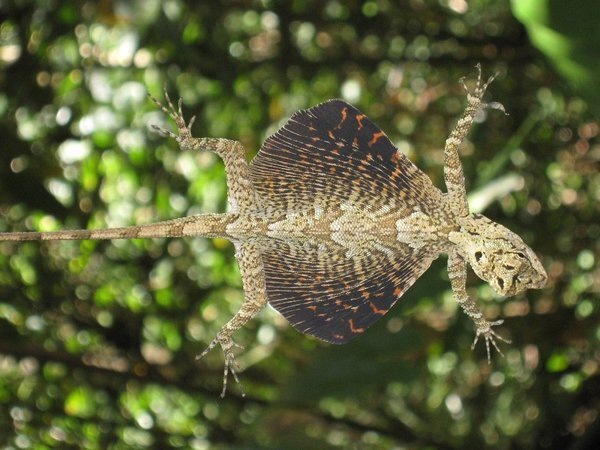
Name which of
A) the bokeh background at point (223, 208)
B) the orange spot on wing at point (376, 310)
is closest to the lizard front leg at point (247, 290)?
the orange spot on wing at point (376, 310)

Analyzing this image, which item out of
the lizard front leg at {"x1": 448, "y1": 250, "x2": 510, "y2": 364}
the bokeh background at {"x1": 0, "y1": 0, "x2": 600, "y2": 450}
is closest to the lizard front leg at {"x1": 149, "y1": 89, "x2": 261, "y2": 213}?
the lizard front leg at {"x1": 448, "y1": 250, "x2": 510, "y2": 364}

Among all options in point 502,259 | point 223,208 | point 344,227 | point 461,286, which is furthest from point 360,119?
point 223,208

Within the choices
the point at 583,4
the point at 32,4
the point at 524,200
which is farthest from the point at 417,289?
the point at 32,4

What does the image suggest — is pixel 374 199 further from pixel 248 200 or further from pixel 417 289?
pixel 417 289

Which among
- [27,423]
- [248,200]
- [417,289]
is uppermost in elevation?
[248,200]

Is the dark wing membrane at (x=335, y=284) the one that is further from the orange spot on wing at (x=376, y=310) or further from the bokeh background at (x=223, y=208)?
the bokeh background at (x=223, y=208)

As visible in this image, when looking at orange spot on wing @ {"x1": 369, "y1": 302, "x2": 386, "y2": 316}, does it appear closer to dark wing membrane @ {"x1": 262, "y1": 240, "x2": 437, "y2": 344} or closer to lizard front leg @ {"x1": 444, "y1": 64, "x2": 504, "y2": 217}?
dark wing membrane @ {"x1": 262, "y1": 240, "x2": 437, "y2": 344}

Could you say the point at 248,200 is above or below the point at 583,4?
below
